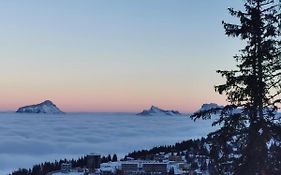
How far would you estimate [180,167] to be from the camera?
99188 mm

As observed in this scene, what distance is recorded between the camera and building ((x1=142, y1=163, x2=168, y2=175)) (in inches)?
3777

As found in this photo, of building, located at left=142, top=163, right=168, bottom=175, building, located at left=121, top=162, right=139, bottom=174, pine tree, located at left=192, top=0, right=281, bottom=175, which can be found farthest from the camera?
building, located at left=121, top=162, right=139, bottom=174

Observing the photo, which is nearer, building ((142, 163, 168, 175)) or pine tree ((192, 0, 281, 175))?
pine tree ((192, 0, 281, 175))

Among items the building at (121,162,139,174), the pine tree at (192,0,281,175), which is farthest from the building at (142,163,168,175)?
the pine tree at (192,0,281,175)

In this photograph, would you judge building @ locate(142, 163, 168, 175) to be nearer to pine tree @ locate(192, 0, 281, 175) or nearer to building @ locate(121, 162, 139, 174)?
building @ locate(121, 162, 139, 174)

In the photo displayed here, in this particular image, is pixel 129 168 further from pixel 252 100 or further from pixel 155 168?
pixel 252 100

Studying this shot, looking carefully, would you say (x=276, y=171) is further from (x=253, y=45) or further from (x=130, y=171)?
(x=130, y=171)

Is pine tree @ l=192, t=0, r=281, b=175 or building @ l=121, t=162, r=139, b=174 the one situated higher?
pine tree @ l=192, t=0, r=281, b=175

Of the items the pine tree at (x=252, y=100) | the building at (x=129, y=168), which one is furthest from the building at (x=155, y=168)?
the pine tree at (x=252, y=100)

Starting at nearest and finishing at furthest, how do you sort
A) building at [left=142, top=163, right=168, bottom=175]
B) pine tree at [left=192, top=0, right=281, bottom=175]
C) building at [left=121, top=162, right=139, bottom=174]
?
1. pine tree at [left=192, top=0, right=281, bottom=175]
2. building at [left=142, top=163, right=168, bottom=175]
3. building at [left=121, top=162, right=139, bottom=174]

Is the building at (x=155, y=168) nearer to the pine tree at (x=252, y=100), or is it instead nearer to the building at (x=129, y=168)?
the building at (x=129, y=168)

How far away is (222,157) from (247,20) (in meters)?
4.59

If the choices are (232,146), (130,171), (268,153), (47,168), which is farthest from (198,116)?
(47,168)

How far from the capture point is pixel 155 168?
3912 inches
